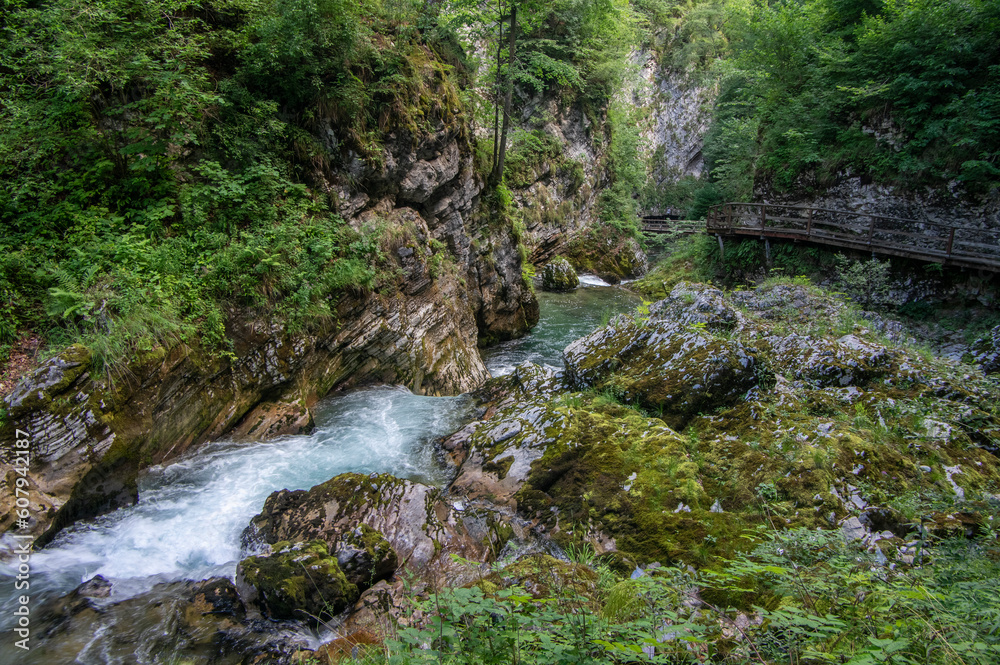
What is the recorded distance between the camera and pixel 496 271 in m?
13.9

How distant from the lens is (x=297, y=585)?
4.20 m

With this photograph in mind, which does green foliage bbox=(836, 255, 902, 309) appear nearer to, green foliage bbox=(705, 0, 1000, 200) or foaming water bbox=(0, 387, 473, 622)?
green foliage bbox=(705, 0, 1000, 200)

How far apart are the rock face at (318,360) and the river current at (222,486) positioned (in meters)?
0.27

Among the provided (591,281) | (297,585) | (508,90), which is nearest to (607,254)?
(591,281)

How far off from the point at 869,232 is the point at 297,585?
53.7 ft

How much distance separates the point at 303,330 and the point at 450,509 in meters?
4.07

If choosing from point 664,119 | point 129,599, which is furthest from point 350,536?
point 664,119

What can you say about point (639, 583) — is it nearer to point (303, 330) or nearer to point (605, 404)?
point (605, 404)

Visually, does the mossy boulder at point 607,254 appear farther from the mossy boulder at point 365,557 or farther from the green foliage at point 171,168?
the mossy boulder at point 365,557

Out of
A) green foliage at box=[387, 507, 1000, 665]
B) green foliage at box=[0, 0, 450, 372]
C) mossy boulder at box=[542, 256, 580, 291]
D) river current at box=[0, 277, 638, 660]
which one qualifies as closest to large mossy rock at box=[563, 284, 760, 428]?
river current at box=[0, 277, 638, 660]

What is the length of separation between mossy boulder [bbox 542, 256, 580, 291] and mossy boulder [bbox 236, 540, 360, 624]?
1730 centimetres

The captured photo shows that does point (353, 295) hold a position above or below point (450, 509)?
above

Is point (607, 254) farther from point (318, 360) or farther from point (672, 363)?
point (318, 360)

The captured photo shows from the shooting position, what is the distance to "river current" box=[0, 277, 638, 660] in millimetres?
4645
